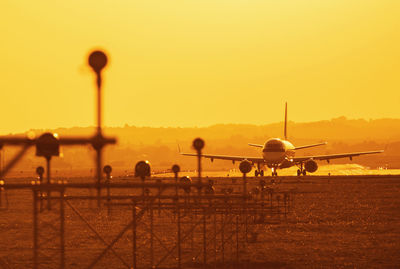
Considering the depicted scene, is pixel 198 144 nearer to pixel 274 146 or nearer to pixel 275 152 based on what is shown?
pixel 275 152

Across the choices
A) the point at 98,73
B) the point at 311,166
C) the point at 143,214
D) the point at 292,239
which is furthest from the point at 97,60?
the point at 311,166

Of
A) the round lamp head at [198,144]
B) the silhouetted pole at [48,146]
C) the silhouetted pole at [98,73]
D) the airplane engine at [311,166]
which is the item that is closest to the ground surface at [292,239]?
the round lamp head at [198,144]

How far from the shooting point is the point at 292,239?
1435 inches

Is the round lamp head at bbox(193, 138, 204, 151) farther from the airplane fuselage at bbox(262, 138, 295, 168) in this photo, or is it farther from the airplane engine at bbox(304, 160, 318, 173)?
the airplane engine at bbox(304, 160, 318, 173)

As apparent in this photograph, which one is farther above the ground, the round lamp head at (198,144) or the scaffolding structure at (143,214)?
the round lamp head at (198,144)

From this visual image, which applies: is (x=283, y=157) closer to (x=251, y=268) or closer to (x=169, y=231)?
(x=169, y=231)

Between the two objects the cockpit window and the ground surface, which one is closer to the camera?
the ground surface

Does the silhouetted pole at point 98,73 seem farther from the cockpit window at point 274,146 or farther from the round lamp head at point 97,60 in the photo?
the cockpit window at point 274,146

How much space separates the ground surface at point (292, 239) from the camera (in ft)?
95.8

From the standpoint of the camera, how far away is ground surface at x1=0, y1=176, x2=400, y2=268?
29.2 m

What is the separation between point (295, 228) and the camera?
41.8 m

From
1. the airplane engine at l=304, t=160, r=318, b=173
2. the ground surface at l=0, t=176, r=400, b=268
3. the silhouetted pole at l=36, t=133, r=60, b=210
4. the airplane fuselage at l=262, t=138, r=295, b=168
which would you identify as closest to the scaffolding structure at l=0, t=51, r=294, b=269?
the silhouetted pole at l=36, t=133, r=60, b=210

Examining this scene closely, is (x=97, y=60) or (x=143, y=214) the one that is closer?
(x=97, y=60)

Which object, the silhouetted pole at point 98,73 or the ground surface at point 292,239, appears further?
the ground surface at point 292,239
